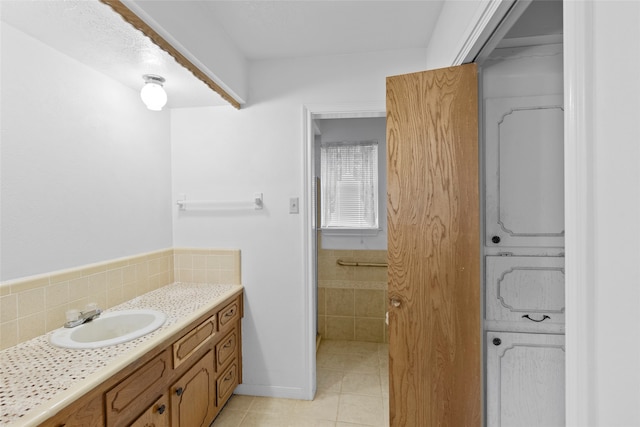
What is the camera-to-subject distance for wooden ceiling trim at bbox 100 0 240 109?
113 centimetres

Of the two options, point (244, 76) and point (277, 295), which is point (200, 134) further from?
point (277, 295)

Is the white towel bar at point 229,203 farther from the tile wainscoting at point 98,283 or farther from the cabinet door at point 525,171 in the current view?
the cabinet door at point 525,171

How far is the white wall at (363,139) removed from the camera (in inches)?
120

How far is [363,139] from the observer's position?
3.06m

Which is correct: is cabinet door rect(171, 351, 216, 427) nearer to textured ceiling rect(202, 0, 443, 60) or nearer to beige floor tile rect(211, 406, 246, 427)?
beige floor tile rect(211, 406, 246, 427)

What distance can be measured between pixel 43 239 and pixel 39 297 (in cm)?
27

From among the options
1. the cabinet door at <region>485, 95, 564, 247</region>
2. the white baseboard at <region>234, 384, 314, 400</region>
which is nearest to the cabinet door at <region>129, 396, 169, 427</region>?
the white baseboard at <region>234, 384, 314, 400</region>

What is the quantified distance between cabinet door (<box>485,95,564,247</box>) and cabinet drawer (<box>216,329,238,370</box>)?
173cm

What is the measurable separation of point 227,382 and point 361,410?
943 millimetres

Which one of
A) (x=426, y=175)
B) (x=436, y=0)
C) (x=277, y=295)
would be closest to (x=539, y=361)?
(x=426, y=175)

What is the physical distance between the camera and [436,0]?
5.18 ft

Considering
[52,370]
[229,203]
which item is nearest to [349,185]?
[229,203]

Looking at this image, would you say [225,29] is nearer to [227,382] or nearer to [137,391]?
[137,391]

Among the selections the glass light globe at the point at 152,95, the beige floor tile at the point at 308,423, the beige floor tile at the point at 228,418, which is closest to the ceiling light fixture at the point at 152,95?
the glass light globe at the point at 152,95
